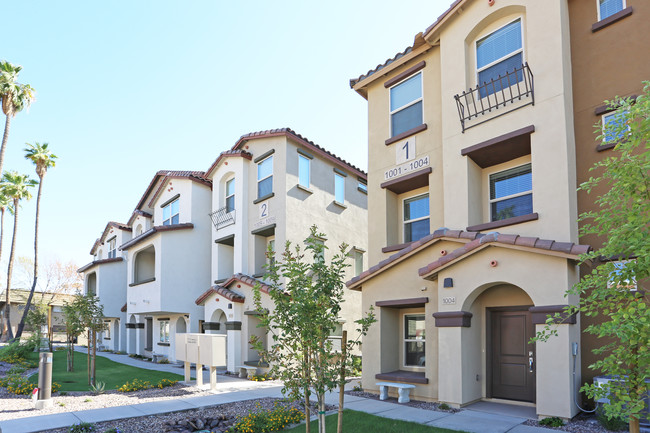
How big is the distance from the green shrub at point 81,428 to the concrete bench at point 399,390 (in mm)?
6662

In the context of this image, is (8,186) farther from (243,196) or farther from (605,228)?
A: (605,228)

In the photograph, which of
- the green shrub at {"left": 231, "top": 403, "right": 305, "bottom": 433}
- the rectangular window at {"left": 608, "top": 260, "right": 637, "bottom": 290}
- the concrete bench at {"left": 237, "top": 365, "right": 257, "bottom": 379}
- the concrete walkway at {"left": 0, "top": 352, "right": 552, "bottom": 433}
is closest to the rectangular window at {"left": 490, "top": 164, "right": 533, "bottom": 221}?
the concrete walkway at {"left": 0, "top": 352, "right": 552, "bottom": 433}

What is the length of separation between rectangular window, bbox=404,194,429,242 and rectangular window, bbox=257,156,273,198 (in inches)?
267

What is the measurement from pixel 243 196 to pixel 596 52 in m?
13.9

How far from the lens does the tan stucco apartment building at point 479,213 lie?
967cm

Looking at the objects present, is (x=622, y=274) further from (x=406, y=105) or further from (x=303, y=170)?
(x=303, y=170)

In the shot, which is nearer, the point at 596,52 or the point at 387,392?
the point at 596,52

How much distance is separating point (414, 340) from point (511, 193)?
15.7ft

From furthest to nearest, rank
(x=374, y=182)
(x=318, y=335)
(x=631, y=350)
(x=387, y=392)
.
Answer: (x=374, y=182) → (x=387, y=392) → (x=318, y=335) → (x=631, y=350)

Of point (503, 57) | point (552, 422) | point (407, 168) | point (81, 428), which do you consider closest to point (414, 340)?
point (552, 422)

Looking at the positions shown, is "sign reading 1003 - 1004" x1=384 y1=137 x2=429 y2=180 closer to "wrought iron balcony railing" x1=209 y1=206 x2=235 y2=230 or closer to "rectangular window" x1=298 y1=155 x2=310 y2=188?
"rectangular window" x1=298 y1=155 x2=310 y2=188

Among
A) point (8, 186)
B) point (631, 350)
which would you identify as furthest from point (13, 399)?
point (8, 186)

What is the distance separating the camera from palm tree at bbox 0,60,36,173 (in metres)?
29.6

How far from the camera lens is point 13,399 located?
1200cm
